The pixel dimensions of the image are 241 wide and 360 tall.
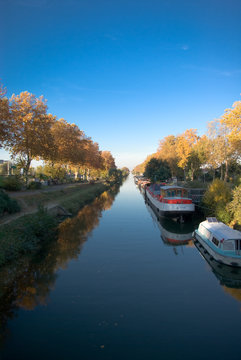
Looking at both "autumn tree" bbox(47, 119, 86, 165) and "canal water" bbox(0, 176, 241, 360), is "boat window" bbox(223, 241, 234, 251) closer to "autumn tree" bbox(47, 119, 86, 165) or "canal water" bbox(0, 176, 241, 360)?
"canal water" bbox(0, 176, 241, 360)

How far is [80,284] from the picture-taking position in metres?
12.0

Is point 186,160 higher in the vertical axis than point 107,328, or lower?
higher

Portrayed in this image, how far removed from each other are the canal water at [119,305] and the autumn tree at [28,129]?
65.0ft

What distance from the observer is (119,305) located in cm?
991

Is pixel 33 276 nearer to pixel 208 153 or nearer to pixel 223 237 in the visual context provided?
pixel 223 237

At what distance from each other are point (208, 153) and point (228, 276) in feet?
111

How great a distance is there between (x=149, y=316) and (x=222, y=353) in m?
2.81

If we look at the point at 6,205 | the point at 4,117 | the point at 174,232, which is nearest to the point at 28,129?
the point at 4,117

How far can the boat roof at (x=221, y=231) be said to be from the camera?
14510mm

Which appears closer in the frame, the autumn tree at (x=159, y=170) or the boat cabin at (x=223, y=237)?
the boat cabin at (x=223, y=237)

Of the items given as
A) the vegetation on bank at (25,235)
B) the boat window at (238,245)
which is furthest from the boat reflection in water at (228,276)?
the vegetation on bank at (25,235)

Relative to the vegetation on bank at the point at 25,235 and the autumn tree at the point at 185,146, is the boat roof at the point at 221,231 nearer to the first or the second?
the vegetation on bank at the point at 25,235

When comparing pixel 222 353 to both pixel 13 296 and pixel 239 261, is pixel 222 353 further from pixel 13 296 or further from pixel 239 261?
pixel 13 296

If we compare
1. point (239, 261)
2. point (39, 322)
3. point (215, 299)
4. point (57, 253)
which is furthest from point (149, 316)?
point (57, 253)
